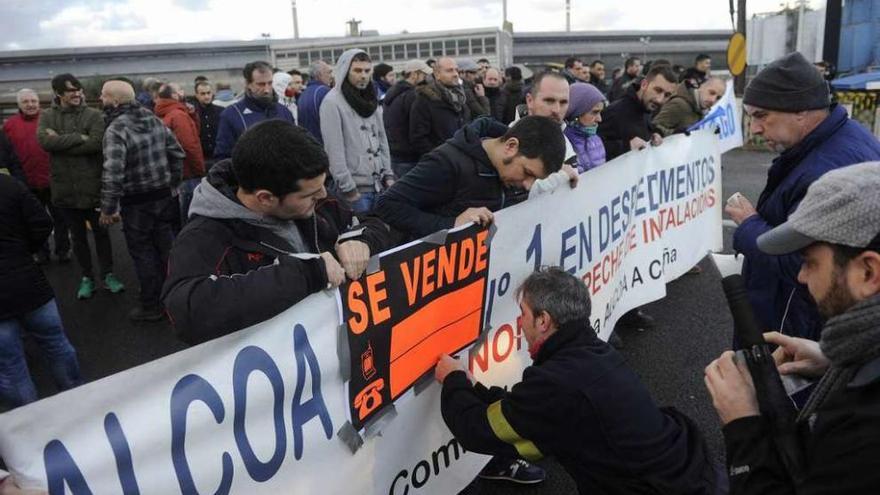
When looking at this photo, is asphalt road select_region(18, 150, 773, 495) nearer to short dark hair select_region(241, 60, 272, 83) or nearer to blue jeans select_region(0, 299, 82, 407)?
blue jeans select_region(0, 299, 82, 407)

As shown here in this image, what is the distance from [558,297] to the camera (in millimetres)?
2312

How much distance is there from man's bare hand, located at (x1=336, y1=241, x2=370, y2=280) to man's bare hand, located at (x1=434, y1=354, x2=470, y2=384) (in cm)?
64

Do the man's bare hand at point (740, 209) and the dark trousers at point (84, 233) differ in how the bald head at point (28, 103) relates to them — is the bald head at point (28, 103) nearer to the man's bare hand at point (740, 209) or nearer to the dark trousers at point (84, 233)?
the dark trousers at point (84, 233)

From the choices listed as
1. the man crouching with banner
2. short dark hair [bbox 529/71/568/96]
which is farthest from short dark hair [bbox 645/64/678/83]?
the man crouching with banner

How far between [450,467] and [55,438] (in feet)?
5.47

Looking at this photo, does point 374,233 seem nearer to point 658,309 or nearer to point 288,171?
point 288,171

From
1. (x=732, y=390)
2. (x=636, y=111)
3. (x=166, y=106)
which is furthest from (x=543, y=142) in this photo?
(x=166, y=106)

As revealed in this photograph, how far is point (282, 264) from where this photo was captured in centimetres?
185

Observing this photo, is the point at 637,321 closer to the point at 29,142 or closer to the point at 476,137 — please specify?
the point at 476,137

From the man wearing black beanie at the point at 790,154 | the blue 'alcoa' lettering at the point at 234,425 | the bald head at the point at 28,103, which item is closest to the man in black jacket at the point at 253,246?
the blue 'alcoa' lettering at the point at 234,425

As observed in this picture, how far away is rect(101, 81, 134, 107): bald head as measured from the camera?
4617 millimetres

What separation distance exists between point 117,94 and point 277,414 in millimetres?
3749

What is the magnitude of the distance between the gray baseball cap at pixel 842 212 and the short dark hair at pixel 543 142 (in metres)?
1.47

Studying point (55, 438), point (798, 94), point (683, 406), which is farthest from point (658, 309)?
point (55, 438)
